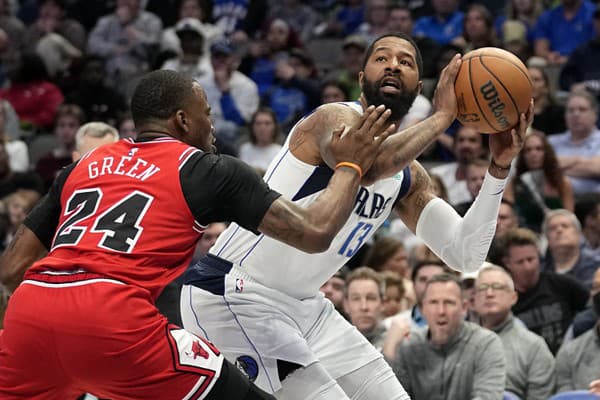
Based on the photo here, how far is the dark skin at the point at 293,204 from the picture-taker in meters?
4.45

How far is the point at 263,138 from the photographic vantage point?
39.9 feet

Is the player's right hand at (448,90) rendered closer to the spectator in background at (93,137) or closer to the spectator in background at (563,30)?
the spectator in background at (93,137)

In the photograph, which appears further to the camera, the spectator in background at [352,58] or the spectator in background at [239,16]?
the spectator in background at [239,16]

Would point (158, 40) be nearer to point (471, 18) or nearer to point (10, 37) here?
point (10, 37)

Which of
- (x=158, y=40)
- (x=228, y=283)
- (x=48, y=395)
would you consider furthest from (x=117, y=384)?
(x=158, y=40)

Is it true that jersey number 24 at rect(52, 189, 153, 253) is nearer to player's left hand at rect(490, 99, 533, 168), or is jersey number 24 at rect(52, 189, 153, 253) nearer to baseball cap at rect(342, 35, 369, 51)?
player's left hand at rect(490, 99, 533, 168)

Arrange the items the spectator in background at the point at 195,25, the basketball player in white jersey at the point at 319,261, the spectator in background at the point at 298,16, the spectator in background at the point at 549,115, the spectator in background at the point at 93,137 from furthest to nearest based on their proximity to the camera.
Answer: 1. the spectator in background at the point at 298,16
2. the spectator in background at the point at 195,25
3. the spectator in background at the point at 549,115
4. the spectator in background at the point at 93,137
5. the basketball player in white jersey at the point at 319,261

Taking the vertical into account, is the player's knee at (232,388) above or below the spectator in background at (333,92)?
above

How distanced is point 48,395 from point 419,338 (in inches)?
166

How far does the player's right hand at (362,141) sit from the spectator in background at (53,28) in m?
11.8

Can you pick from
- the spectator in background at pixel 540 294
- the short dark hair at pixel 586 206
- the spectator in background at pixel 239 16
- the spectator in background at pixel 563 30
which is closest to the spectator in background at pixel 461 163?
the short dark hair at pixel 586 206

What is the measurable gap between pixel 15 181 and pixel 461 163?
4522mm

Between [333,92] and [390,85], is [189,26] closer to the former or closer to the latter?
[333,92]

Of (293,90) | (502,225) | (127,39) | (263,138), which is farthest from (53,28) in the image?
(502,225)
